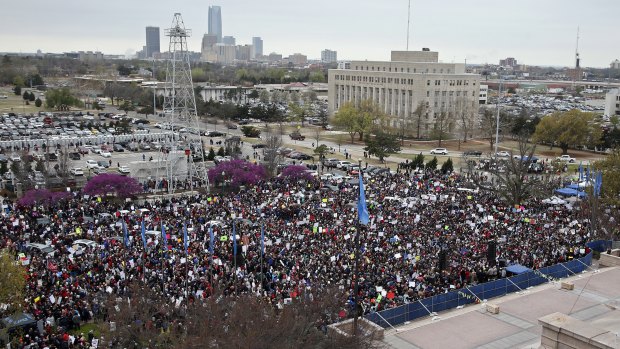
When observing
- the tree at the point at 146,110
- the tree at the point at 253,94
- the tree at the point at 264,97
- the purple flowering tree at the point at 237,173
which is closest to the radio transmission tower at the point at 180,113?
the purple flowering tree at the point at 237,173

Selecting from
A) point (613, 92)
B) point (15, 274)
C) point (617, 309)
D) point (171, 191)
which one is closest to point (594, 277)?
point (617, 309)

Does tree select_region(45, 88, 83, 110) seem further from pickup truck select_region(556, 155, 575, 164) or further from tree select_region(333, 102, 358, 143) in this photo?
pickup truck select_region(556, 155, 575, 164)

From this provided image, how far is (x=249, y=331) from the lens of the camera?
14344 millimetres

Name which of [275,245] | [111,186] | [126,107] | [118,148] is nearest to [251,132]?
[118,148]

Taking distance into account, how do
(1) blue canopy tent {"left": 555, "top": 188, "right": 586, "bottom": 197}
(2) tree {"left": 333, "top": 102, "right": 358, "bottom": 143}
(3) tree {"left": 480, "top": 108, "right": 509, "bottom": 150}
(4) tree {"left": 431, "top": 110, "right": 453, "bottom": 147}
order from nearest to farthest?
(1) blue canopy tent {"left": 555, "top": 188, "right": 586, "bottom": 197} < (4) tree {"left": 431, "top": 110, "right": 453, "bottom": 147} < (2) tree {"left": 333, "top": 102, "right": 358, "bottom": 143} < (3) tree {"left": 480, "top": 108, "right": 509, "bottom": 150}

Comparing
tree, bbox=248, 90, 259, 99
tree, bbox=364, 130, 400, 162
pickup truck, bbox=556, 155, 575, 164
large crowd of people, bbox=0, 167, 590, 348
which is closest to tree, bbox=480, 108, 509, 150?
pickup truck, bbox=556, 155, 575, 164

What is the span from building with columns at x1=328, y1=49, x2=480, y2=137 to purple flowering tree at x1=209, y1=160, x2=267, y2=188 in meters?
40.0

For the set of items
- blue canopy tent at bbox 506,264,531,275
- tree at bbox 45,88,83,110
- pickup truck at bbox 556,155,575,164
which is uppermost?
tree at bbox 45,88,83,110

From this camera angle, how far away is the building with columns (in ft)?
279

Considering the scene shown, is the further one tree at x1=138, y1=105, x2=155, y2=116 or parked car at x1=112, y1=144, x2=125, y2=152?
tree at x1=138, y1=105, x2=155, y2=116

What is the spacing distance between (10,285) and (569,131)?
64527 mm

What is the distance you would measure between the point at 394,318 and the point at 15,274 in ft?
41.3

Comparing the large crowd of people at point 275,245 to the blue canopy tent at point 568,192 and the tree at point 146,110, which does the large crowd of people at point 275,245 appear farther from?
the tree at point 146,110

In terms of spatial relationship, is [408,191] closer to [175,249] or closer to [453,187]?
[453,187]
